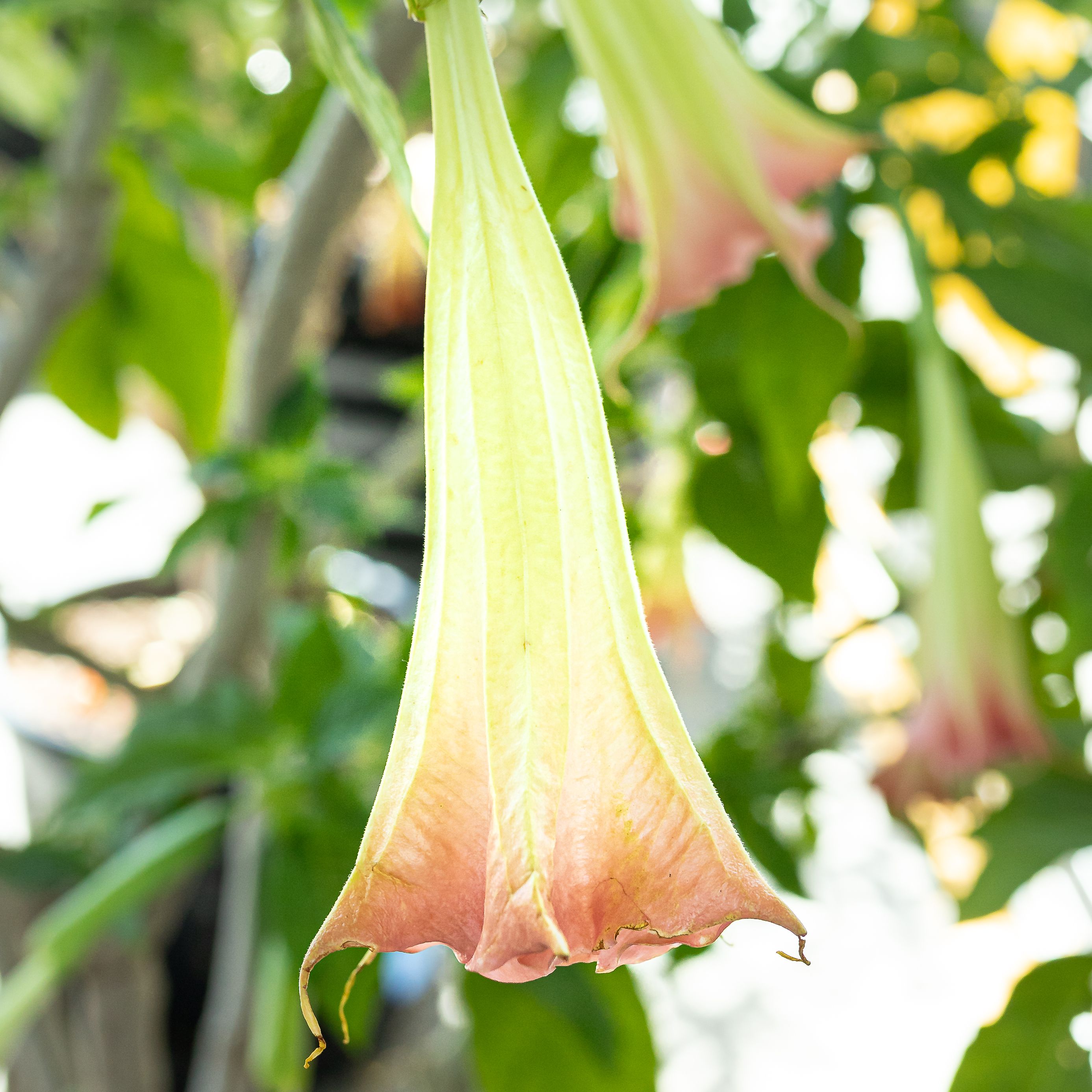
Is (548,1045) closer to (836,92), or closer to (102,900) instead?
(102,900)

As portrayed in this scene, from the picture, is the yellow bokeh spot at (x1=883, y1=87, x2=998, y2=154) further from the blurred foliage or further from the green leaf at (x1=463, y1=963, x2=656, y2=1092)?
the green leaf at (x1=463, y1=963, x2=656, y2=1092)

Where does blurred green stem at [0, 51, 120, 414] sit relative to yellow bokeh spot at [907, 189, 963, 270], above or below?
above

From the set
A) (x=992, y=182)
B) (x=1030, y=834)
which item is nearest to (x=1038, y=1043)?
(x=1030, y=834)

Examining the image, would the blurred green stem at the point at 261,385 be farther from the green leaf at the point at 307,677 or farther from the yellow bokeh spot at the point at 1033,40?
the yellow bokeh spot at the point at 1033,40

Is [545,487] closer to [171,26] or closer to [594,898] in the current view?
[594,898]

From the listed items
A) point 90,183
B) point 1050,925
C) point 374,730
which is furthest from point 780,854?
point 1050,925

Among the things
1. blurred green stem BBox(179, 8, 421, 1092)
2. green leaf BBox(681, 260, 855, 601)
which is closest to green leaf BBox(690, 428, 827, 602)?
green leaf BBox(681, 260, 855, 601)

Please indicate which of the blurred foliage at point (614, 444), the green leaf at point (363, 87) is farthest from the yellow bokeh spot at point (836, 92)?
the green leaf at point (363, 87)

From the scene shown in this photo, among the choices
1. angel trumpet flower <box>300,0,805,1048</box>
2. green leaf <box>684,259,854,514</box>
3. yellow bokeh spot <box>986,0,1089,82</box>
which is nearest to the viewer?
angel trumpet flower <box>300,0,805,1048</box>
